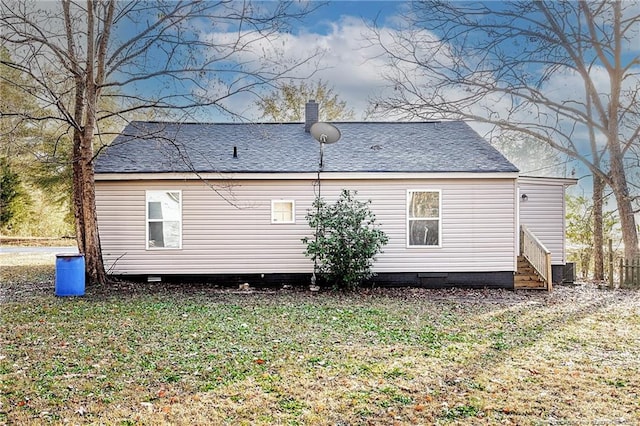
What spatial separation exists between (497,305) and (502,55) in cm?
772

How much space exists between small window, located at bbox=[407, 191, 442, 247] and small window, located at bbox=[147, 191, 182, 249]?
5370 millimetres

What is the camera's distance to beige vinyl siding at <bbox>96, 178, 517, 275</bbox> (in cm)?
1195

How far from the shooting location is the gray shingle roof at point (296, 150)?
1194cm

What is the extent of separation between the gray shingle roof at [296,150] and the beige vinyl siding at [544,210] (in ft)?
5.50

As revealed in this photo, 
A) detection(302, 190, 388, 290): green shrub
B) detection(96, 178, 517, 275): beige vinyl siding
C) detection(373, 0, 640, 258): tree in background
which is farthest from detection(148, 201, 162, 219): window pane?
detection(373, 0, 640, 258): tree in background

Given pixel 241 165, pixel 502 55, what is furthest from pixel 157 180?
pixel 502 55

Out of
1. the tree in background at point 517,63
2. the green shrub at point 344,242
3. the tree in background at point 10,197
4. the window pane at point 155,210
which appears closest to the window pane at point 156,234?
the window pane at point 155,210

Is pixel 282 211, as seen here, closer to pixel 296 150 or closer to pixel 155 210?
pixel 296 150

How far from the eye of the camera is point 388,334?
22.6 feet

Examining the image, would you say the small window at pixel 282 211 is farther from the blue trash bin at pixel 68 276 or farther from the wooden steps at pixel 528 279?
the wooden steps at pixel 528 279

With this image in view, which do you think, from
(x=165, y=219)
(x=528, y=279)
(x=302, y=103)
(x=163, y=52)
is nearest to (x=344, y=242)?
(x=165, y=219)

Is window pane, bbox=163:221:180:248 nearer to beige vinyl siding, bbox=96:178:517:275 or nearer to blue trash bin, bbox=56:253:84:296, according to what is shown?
beige vinyl siding, bbox=96:178:517:275

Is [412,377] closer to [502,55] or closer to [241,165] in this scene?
[241,165]

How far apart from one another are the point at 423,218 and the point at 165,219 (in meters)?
5.99
